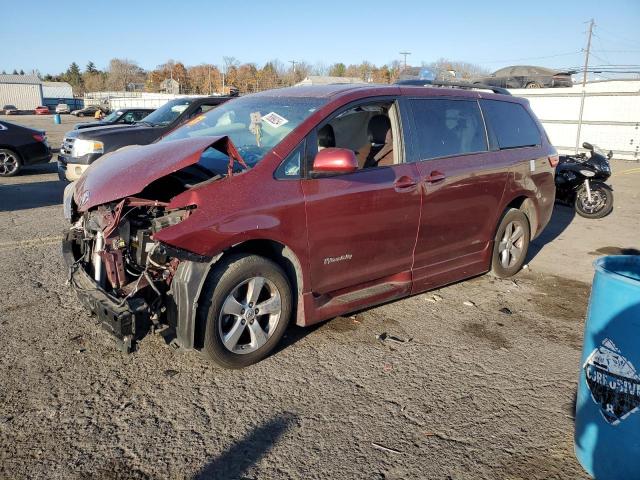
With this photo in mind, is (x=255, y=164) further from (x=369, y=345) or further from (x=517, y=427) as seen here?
(x=517, y=427)

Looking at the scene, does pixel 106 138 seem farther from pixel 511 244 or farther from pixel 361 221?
pixel 511 244

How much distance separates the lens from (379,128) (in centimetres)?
448

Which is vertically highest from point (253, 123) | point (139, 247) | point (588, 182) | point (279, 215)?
point (253, 123)

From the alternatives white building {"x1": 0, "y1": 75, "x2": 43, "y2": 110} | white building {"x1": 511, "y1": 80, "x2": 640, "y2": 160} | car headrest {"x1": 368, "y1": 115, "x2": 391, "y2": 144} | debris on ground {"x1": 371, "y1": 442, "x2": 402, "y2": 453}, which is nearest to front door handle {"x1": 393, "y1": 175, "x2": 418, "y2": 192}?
car headrest {"x1": 368, "y1": 115, "x2": 391, "y2": 144}

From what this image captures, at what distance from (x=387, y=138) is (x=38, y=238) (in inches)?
188

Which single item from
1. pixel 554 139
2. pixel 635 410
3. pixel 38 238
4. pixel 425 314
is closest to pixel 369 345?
pixel 425 314

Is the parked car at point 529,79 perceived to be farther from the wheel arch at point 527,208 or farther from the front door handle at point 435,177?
the front door handle at point 435,177

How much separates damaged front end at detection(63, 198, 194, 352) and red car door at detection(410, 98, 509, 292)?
2130 millimetres

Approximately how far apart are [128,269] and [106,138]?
22.1 feet

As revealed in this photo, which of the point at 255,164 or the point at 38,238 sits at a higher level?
the point at 255,164

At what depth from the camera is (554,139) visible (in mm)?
21234

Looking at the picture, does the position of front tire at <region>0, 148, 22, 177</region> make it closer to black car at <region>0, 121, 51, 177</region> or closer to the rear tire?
black car at <region>0, 121, 51, 177</region>

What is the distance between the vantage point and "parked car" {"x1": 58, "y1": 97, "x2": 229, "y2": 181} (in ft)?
30.3

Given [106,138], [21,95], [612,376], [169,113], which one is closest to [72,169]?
[106,138]
